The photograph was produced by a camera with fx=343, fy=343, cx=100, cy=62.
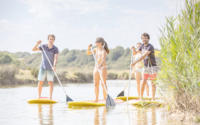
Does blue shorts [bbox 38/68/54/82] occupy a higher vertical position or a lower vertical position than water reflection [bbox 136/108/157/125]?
higher

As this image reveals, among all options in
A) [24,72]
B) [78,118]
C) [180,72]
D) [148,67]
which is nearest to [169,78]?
[180,72]

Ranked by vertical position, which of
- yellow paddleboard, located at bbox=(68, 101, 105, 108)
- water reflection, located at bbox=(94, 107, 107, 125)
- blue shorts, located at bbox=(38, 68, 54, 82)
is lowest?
water reflection, located at bbox=(94, 107, 107, 125)

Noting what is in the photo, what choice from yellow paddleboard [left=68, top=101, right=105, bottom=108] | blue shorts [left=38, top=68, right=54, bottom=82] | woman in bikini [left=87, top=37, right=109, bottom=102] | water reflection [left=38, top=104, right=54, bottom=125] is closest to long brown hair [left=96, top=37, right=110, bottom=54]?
woman in bikini [left=87, top=37, right=109, bottom=102]

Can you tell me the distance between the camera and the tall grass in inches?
232

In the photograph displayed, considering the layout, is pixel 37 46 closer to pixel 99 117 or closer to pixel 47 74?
pixel 47 74

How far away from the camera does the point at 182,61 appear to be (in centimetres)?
617

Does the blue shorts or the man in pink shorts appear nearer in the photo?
the man in pink shorts

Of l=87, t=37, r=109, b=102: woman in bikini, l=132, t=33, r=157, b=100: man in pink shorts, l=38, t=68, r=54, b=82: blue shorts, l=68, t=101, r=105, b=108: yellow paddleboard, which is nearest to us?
l=132, t=33, r=157, b=100: man in pink shorts

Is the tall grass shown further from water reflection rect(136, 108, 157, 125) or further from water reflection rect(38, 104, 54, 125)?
water reflection rect(38, 104, 54, 125)

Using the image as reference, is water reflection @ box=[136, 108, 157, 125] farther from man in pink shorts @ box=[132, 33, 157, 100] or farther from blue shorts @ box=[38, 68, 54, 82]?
blue shorts @ box=[38, 68, 54, 82]

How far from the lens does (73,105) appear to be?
927 centimetres

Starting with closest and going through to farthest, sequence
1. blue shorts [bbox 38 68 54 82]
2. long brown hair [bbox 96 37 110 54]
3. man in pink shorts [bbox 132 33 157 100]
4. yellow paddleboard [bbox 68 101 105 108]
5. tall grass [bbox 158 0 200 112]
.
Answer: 1. tall grass [bbox 158 0 200 112]
2. man in pink shorts [bbox 132 33 157 100]
3. yellow paddleboard [bbox 68 101 105 108]
4. long brown hair [bbox 96 37 110 54]
5. blue shorts [bbox 38 68 54 82]

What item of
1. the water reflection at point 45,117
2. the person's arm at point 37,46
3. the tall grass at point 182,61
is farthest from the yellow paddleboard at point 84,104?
the tall grass at point 182,61

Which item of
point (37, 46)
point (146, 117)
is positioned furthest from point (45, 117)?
point (37, 46)
